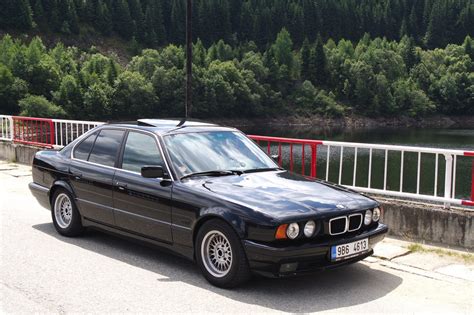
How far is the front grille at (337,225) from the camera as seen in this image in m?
5.21

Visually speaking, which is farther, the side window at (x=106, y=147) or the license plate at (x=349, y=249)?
the side window at (x=106, y=147)

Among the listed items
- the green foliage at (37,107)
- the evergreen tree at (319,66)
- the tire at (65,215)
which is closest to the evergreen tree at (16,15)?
the green foliage at (37,107)

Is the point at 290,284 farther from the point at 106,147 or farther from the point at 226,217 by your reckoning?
the point at 106,147

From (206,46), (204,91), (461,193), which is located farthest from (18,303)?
(206,46)

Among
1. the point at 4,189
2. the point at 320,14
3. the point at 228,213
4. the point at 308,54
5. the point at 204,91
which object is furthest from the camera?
the point at 320,14

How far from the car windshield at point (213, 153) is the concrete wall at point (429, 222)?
6.68 feet

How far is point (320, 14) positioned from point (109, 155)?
189 meters

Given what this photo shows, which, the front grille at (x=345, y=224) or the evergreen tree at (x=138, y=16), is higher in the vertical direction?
the evergreen tree at (x=138, y=16)

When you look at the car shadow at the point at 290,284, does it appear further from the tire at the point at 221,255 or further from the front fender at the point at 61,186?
the front fender at the point at 61,186

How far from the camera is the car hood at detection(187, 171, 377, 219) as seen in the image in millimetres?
5148

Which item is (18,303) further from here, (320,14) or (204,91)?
(320,14)

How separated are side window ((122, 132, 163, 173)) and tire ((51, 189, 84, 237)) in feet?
3.66

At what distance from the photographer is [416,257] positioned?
666 centimetres

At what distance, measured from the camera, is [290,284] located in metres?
5.51
